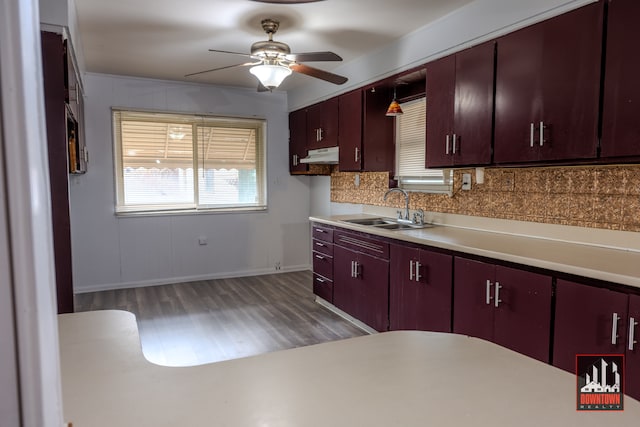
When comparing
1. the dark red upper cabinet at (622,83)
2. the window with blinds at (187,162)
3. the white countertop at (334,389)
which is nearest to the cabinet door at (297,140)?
the window with blinds at (187,162)

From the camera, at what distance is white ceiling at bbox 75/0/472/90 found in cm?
288

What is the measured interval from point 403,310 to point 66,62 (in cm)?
272

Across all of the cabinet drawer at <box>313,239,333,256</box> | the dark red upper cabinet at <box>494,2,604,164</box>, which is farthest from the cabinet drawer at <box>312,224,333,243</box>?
the dark red upper cabinet at <box>494,2,604,164</box>

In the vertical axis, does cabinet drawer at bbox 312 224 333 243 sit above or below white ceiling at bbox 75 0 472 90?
below

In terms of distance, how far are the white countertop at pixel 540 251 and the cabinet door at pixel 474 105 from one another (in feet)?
1.80

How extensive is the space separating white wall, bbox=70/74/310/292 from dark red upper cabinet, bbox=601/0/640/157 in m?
4.22

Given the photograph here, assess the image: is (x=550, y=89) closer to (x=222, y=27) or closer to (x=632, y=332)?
(x=632, y=332)

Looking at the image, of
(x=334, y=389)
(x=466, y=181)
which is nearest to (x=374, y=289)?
(x=466, y=181)

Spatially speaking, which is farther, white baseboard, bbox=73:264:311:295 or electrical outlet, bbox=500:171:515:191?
white baseboard, bbox=73:264:311:295

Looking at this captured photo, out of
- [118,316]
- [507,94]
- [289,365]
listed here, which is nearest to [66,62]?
[118,316]

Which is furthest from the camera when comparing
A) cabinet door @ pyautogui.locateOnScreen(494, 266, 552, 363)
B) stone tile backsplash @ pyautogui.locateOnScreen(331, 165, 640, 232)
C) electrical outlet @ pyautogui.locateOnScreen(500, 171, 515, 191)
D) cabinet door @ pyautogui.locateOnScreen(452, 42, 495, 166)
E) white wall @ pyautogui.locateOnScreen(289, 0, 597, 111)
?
electrical outlet @ pyautogui.locateOnScreen(500, 171, 515, 191)

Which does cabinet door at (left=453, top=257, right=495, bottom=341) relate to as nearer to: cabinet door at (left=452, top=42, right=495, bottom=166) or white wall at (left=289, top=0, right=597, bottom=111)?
cabinet door at (left=452, top=42, right=495, bottom=166)

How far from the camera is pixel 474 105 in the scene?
Result: 2826 millimetres

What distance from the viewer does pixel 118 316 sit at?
1389mm
